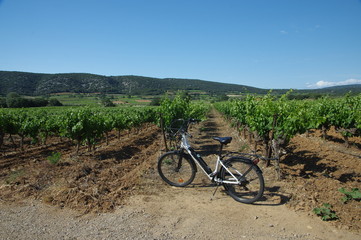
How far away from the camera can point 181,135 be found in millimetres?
4812

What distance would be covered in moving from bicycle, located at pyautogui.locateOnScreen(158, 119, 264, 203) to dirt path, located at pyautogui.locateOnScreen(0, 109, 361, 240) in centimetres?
27

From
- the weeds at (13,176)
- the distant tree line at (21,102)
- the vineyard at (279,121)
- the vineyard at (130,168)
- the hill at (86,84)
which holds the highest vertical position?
the hill at (86,84)

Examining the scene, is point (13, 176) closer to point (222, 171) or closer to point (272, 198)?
point (222, 171)

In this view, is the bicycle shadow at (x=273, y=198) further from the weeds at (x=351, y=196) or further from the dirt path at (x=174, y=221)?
the weeds at (x=351, y=196)

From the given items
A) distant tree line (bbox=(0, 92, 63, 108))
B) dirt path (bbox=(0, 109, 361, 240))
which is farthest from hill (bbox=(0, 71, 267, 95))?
dirt path (bbox=(0, 109, 361, 240))

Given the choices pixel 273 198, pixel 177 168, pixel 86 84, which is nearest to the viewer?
pixel 273 198

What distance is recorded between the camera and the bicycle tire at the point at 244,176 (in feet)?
12.8

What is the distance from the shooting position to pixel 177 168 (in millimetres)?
4906

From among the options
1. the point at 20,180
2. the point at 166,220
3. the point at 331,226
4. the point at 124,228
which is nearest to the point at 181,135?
the point at 166,220

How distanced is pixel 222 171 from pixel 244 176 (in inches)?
17.0

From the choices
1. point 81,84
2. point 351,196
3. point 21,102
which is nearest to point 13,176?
point 351,196

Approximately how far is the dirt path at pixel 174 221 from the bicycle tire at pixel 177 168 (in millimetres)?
516

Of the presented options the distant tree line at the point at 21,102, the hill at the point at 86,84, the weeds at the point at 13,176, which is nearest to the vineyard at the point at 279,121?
the weeds at the point at 13,176

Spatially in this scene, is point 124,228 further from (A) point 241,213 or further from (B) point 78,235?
→ (A) point 241,213
